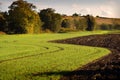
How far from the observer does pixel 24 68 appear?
25375 millimetres

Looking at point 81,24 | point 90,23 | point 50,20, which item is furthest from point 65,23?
point 50,20

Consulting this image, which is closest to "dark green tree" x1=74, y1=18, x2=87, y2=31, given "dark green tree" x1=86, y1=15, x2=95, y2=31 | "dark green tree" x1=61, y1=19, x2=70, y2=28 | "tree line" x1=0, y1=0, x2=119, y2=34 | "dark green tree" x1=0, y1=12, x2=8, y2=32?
"dark green tree" x1=86, y1=15, x2=95, y2=31

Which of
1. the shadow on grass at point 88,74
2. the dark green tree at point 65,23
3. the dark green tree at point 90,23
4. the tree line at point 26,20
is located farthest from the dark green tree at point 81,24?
the shadow on grass at point 88,74

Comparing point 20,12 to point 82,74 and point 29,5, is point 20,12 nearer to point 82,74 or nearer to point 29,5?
point 29,5

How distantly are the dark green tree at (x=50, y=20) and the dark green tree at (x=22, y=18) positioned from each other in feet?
44.5

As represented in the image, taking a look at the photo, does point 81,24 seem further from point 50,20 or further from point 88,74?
point 88,74

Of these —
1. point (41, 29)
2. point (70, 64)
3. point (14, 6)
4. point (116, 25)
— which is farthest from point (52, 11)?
point (70, 64)

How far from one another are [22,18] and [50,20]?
22349 mm

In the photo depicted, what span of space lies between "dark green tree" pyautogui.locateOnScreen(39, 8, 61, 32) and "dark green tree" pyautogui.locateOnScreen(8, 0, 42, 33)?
13574 millimetres

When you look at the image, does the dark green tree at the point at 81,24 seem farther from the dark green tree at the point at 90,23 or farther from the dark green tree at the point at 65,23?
the dark green tree at the point at 65,23

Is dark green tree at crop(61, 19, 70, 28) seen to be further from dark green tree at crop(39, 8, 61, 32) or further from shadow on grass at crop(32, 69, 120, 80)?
shadow on grass at crop(32, 69, 120, 80)

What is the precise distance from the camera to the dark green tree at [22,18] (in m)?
95.3

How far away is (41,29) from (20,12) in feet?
55.9

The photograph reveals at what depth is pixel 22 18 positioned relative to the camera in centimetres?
9575
